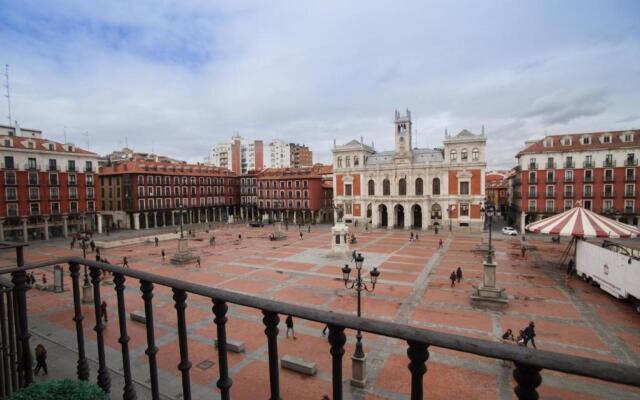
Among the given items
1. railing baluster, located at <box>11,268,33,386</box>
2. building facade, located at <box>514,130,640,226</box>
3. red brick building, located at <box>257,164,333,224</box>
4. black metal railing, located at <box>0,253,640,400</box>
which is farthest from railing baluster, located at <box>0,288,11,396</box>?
red brick building, located at <box>257,164,333,224</box>

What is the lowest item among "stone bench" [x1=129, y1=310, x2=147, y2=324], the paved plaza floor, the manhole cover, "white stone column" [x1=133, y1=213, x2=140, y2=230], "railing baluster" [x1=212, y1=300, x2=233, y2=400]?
the paved plaza floor

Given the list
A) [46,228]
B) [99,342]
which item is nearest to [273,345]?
[99,342]

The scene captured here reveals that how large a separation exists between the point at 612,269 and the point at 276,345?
23949 millimetres

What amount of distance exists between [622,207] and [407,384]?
4885 cm

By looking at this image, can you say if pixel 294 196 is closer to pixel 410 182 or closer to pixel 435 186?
pixel 410 182

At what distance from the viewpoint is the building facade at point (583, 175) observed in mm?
43094

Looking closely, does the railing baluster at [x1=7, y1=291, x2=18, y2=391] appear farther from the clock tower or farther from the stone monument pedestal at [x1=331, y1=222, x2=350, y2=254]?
the clock tower

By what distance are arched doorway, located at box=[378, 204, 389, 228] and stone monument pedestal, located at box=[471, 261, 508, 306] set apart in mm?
38669

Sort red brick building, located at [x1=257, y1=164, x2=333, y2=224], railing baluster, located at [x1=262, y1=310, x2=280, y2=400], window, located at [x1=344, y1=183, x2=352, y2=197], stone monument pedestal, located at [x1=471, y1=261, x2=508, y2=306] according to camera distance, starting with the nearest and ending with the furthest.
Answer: railing baluster, located at [x1=262, y1=310, x2=280, y2=400] → stone monument pedestal, located at [x1=471, y1=261, x2=508, y2=306] → window, located at [x1=344, y1=183, x2=352, y2=197] → red brick building, located at [x1=257, y1=164, x2=333, y2=224]

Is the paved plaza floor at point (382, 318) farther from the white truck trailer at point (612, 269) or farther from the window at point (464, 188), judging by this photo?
the window at point (464, 188)

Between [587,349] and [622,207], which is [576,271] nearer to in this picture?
[587,349]

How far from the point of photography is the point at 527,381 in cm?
183

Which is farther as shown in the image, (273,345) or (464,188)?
(464,188)

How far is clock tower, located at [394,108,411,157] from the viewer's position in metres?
56.6
